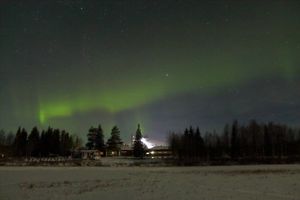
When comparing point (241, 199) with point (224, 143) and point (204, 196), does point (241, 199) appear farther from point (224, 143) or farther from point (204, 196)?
point (224, 143)

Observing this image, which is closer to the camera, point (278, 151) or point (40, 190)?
point (40, 190)

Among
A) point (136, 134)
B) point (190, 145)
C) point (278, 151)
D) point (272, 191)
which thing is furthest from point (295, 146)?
point (272, 191)

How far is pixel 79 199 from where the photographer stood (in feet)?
70.3

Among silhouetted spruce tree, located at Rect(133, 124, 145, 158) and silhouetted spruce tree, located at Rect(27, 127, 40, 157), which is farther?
silhouetted spruce tree, located at Rect(133, 124, 145, 158)

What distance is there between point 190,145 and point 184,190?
130 m

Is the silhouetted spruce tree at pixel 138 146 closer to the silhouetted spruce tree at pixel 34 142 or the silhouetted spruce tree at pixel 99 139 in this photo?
the silhouetted spruce tree at pixel 99 139

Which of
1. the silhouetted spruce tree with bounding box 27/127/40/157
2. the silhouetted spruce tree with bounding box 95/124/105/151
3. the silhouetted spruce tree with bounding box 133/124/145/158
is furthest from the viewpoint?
the silhouetted spruce tree with bounding box 95/124/105/151

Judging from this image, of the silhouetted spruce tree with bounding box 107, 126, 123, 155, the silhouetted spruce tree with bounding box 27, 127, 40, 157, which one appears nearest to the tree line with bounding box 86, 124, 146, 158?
the silhouetted spruce tree with bounding box 107, 126, 123, 155

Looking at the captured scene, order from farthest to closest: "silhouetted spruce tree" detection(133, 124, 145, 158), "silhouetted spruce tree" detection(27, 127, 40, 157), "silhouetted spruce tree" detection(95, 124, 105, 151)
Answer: "silhouetted spruce tree" detection(95, 124, 105, 151), "silhouetted spruce tree" detection(133, 124, 145, 158), "silhouetted spruce tree" detection(27, 127, 40, 157)

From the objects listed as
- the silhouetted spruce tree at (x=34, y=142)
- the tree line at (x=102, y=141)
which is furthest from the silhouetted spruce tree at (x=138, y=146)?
the silhouetted spruce tree at (x=34, y=142)

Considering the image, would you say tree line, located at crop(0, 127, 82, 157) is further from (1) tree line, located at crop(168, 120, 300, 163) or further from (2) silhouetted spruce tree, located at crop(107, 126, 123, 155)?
(1) tree line, located at crop(168, 120, 300, 163)

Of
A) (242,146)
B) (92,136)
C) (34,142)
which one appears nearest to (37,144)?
(34,142)

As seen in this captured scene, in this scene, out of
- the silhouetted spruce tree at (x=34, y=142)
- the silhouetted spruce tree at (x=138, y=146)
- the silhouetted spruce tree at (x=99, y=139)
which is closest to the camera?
the silhouetted spruce tree at (x=34, y=142)

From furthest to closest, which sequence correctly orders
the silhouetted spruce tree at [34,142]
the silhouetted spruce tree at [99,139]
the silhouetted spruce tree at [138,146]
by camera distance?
the silhouetted spruce tree at [99,139]
the silhouetted spruce tree at [138,146]
the silhouetted spruce tree at [34,142]
